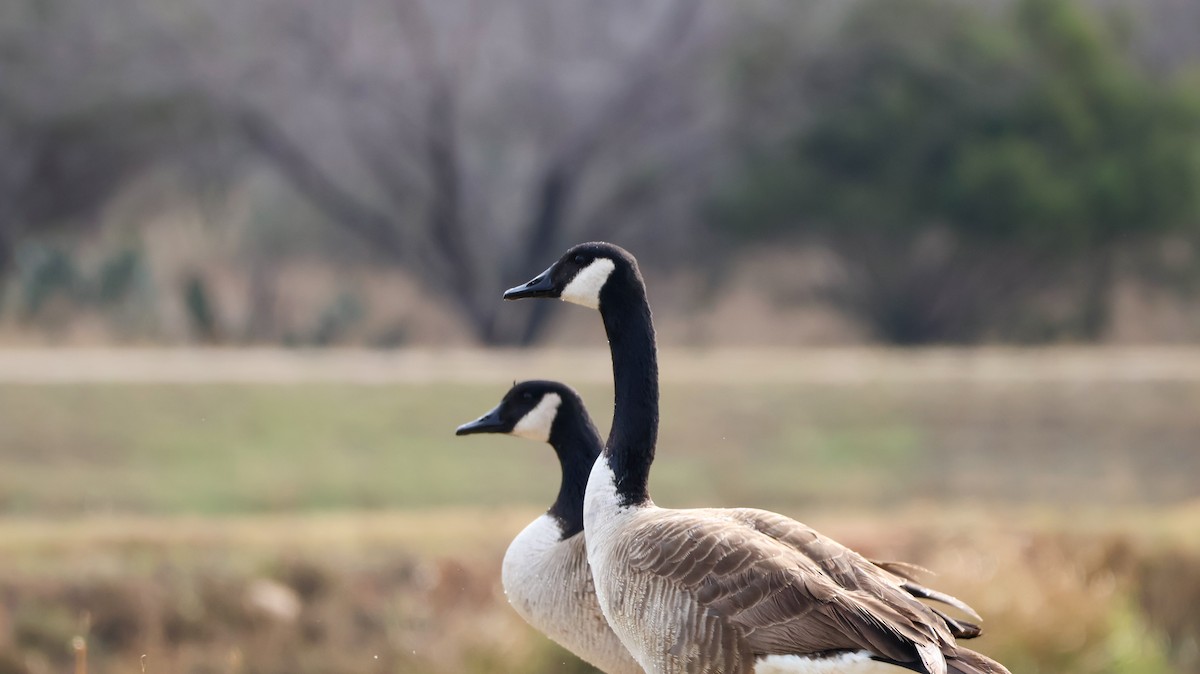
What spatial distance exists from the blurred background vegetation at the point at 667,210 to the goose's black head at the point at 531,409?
769 centimetres

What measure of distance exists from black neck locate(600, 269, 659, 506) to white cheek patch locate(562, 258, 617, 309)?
2 centimetres

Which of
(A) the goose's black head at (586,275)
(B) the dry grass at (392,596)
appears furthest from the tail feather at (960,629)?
(B) the dry grass at (392,596)

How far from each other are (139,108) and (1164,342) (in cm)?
1430

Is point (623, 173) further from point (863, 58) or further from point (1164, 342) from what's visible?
point (1164, 342)

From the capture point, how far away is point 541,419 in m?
4.23

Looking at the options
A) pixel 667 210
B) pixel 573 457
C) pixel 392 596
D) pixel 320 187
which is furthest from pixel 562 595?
pixel 667 210

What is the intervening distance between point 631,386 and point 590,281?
26 cm

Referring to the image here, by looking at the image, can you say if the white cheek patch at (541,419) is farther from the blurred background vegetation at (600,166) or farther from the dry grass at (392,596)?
the blurred background vegetation at (600,166)

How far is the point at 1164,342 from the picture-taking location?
20.8 meters

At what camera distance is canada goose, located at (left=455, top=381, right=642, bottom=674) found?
3.93 meters

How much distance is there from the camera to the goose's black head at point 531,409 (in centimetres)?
422

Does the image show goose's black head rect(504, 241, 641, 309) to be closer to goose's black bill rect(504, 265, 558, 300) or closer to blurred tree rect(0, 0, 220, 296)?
goose's black bill rect(504, 265, 558, 300)

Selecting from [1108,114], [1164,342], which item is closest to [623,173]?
[1108,114]

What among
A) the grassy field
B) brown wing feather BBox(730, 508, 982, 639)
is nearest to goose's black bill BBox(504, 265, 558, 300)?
brown wing feather BBox(730, 508, 982, 639)
